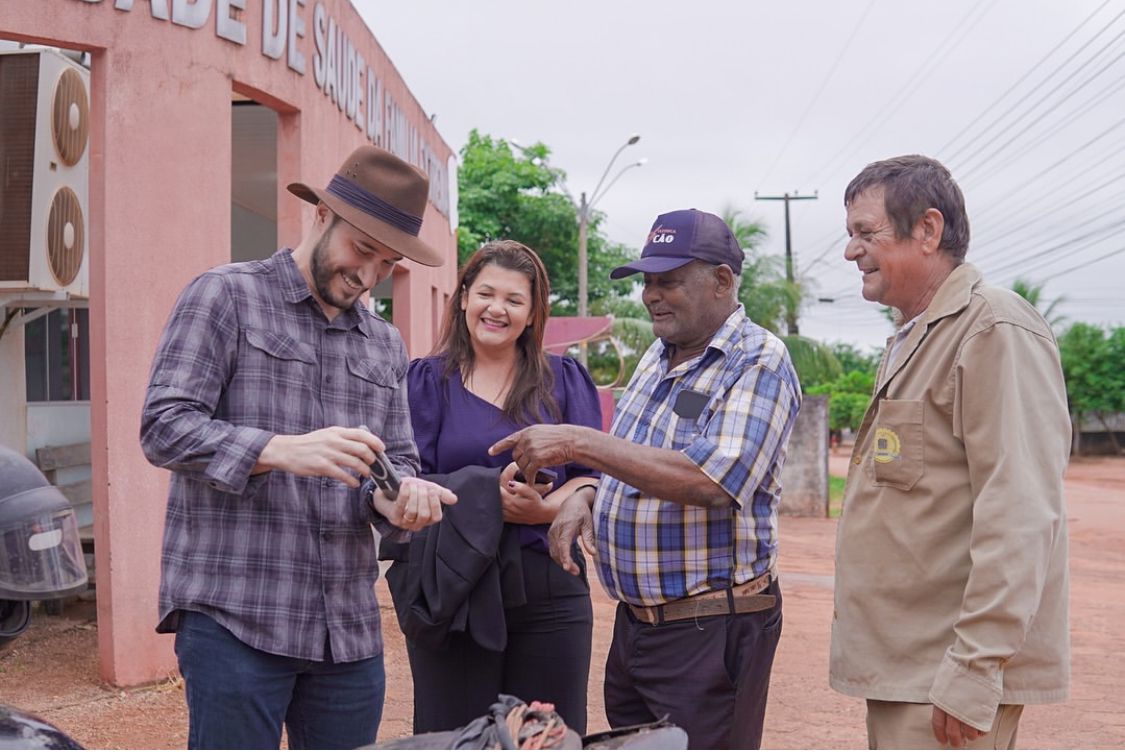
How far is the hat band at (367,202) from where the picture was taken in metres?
2.65

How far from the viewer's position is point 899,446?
2459 millimetres

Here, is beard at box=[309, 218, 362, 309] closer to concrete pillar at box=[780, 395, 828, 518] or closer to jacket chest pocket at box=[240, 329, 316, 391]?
jacket chest pocket at box=[240, 329, 316, 391]

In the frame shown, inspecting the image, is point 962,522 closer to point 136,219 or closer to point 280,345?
point 280,345

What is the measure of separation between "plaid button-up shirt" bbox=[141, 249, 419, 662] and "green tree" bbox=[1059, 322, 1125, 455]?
40618mm

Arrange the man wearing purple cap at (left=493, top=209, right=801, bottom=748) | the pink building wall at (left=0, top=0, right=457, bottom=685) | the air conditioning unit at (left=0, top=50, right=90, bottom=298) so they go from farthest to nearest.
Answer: the air conditioning unit at (left=0, top=50, right=90, bottom=298) < the pink building wall at (left=0, top=0, right=457, bottom=685) < the man wearing purple cap at (left=493, top=209, right=801, bottom=748)

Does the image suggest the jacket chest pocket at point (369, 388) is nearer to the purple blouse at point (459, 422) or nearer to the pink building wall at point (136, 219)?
the purple blouse at point (459, 422)

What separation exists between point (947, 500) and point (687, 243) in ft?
3.49

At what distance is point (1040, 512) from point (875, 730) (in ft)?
2.17

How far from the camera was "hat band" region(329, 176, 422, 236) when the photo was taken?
2.65m

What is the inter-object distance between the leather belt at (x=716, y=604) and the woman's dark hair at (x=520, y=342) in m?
0.79

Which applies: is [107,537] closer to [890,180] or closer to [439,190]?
[890,180]

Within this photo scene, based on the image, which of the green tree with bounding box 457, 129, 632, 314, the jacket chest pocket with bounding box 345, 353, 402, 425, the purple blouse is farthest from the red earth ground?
the green tree with bounding box 457, 129, 632, 314

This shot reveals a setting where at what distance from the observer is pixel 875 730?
255 cm

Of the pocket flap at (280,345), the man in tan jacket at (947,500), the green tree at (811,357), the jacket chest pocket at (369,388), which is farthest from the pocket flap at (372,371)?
the green tree at (811,357)
